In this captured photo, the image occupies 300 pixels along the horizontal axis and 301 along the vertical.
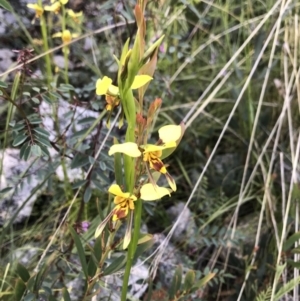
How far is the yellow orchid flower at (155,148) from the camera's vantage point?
1.82 feet

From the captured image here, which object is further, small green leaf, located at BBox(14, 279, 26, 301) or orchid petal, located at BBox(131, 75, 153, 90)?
small green leaf, located at BBox(14, 279, 26, 301)

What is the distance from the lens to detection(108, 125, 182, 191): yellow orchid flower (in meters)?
0.55

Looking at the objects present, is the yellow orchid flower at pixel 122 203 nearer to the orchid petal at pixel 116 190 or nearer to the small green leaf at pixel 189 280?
the orchid petal at pixel 116 190

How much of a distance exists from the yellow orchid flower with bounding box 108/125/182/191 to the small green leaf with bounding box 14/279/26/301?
337 millimetres

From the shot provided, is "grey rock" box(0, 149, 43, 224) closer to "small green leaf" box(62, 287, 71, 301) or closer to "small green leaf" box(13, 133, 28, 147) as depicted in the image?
"small green leaf" box(13, 133, 28, 147)

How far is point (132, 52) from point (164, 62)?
1.00m

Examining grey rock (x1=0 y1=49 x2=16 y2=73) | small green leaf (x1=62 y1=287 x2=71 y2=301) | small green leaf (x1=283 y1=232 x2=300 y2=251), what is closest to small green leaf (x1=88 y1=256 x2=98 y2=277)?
small green leaf (x1=62 y1=287 x2=71 y2=301)

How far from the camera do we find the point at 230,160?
54.5 inches

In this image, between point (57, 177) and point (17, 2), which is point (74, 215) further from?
point (17, 2)

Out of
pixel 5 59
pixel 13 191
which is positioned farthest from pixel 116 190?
pixel 5 59

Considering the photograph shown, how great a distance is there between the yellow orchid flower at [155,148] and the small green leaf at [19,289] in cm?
34

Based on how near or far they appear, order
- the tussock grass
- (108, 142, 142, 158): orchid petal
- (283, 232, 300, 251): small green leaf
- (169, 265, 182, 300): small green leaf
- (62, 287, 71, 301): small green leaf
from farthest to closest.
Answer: the tussock grass
(283, 232, 300, 251): small green leaf
(169, 265, 182, 300): small green leaf
(62, 287, 71, 301): small green leaf
(108, 142, 142, 158): orchid petal

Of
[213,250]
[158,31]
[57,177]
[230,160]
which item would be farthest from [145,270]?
[158,31]

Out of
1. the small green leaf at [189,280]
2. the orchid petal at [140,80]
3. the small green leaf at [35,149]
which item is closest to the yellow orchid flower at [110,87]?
the orchid petal at [140,80]
